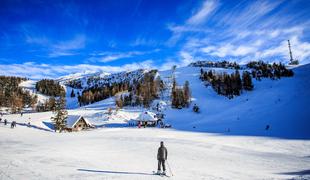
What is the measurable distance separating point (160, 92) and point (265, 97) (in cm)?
4927

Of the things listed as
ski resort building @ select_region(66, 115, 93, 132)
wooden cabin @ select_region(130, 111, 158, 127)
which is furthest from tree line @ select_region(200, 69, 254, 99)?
ski resort building @ select_region(66, 115, 93, 132)

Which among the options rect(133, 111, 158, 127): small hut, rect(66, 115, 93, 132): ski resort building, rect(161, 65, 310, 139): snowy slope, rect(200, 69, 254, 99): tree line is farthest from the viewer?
rect(200, 69, 254, 99): tree line

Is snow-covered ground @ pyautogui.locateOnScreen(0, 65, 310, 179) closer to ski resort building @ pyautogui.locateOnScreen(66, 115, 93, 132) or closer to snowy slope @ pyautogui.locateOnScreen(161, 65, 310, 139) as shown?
snowy slope @ pyautogui.locateOnScreen(161, 65, 310, 139)

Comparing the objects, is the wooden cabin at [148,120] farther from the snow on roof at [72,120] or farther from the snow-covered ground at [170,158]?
the snow-covered ground at [170,158]

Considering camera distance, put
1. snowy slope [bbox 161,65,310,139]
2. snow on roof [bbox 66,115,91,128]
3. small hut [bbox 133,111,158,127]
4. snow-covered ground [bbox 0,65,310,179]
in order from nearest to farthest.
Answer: snow-covered ground [bbox 0,65,310,179] < snowy slope [bbox 161,65,310,139] < snow on roof [bbox 66,115,91,128] < small hut [bbox 133,111,158,127]

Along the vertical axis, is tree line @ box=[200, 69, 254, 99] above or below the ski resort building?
Result: above

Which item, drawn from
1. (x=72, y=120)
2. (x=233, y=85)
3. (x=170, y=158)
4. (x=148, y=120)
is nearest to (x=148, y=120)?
(x=148, y=120)

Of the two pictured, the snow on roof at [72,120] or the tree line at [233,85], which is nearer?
the snow on roof at [72,120]

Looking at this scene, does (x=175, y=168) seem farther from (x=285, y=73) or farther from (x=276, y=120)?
(x=285, y=73)

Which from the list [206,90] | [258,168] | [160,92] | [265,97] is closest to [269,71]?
[206,90]

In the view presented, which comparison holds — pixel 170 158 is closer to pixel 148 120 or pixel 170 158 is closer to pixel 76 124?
pixel 76 124

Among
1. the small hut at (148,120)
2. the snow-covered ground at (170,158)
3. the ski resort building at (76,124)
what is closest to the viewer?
the snow-covered ground at (170,158)

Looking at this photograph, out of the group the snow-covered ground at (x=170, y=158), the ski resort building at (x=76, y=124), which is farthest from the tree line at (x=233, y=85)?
the ski resort building at (x=76, y=124)

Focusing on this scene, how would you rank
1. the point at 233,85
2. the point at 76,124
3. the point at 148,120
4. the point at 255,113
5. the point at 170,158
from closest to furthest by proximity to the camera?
the point at 170,158
the point at 76,124
the point at 255,113
the point at 148,120
the point at 233,85
